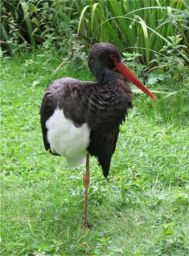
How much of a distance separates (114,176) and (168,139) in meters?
0.76

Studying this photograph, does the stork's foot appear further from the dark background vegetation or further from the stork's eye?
the stork's eye

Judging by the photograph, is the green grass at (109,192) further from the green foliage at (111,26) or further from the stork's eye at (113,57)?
the stork's eye at (113,57)

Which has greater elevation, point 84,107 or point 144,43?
point 84,107

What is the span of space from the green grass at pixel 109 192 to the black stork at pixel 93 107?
0.48 meters

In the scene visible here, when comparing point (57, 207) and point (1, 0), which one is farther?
point (1, 0)

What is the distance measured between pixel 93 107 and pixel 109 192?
89 centimetres

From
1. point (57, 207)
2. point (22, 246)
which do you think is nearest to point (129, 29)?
point (57, 207)

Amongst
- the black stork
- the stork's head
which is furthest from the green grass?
the stork's head

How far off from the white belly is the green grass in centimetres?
49

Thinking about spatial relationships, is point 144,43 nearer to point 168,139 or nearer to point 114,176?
point 168,139

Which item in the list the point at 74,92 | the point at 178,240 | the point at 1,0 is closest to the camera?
the point at 178,240

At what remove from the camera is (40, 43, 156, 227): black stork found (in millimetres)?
3834

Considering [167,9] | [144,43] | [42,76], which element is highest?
[167,9]

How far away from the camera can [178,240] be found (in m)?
3.62
